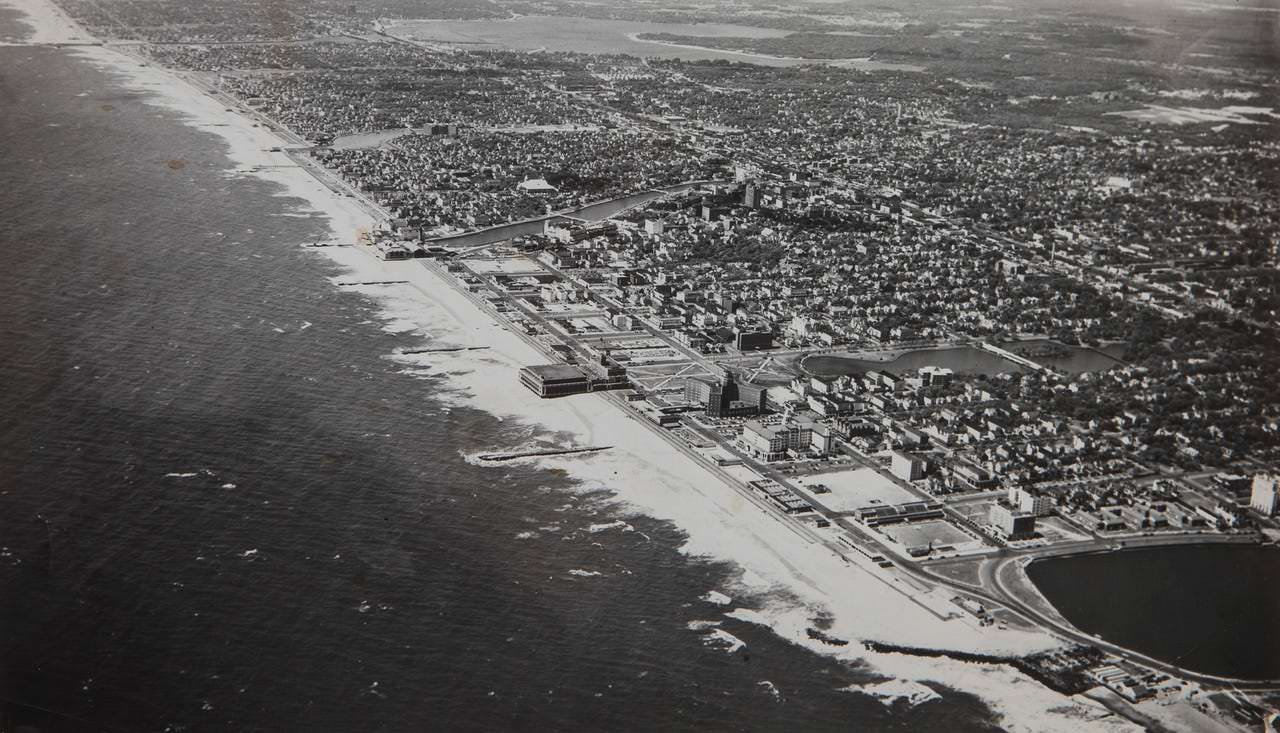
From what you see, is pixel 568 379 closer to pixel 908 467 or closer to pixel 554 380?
pixel 554 380

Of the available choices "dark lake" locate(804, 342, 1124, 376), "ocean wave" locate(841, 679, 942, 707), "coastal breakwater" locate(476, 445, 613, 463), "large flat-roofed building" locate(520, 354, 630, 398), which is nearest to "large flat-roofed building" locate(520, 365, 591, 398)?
"large flat-roofed building" locate(520, 354, 630, 398)

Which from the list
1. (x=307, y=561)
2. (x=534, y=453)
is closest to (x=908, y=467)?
(x=534, y=453)

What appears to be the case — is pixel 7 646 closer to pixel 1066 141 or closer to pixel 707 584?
pixel 707 584

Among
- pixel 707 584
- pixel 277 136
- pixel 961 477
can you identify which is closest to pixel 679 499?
pixel 707 584

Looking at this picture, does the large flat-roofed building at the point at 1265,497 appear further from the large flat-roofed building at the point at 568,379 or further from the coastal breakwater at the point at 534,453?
the large flat-roofed building at the point at 568,379

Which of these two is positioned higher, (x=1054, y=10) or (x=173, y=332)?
(x=1054, y=10)

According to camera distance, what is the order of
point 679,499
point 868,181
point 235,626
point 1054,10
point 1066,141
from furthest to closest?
point 1054,10, point 1066,141, point 868,181, point 679,499, point 235,626

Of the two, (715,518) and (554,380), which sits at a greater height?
(554,380)
